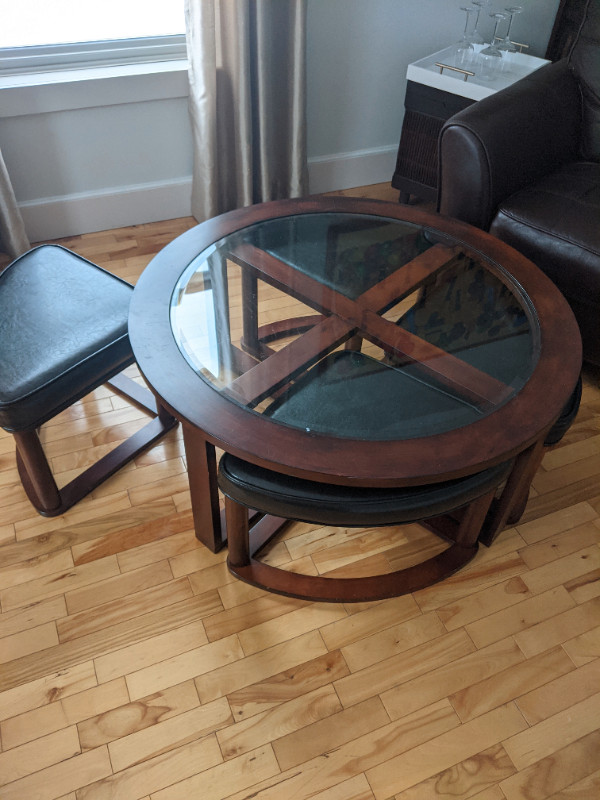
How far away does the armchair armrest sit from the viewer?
186cm

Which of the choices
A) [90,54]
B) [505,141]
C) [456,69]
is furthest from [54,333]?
[456,69]

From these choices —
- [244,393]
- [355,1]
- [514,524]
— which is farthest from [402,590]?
[355,1]

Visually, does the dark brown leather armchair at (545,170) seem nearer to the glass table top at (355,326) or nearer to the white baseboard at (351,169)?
the glass table top at (355,326)

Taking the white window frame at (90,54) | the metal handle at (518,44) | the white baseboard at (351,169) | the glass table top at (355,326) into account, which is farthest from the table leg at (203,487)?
the metal handle at (518,44)

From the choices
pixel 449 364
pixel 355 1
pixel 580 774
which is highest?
pixel 355 1

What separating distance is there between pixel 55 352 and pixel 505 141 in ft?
4.48

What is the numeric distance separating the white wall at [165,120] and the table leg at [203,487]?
1.42 metres

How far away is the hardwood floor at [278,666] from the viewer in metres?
1.23

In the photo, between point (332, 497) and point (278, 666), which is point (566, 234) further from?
point (278, 666)

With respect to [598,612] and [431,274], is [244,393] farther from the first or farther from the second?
[598,612]

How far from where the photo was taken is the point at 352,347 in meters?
1.40

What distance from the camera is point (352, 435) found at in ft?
3.78

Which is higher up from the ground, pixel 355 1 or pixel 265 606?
pixel 355 1

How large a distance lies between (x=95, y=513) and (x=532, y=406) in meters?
1.05
